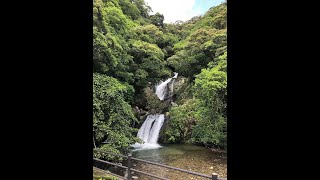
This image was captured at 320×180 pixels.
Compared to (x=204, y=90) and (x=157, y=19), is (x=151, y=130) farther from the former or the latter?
(x=157, y=19)

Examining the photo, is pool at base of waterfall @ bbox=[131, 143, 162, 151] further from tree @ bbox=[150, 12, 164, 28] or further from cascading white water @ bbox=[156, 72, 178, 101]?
tree @ bbox=[150, 12, 164, 28]

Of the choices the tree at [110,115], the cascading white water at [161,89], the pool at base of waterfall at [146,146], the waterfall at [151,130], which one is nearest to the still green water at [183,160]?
the pool at base of waterfall at [146,146]

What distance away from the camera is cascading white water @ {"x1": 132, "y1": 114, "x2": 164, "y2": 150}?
1302 cm

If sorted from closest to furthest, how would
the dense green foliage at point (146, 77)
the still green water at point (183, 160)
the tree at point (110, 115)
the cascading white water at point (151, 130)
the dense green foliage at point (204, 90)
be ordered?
the tree at point (110, 115)
the dense green foliage at point (146, 77)
the still green water at point (183, 160)
the dense green foliage at point (204, 90)
the cascading white water at point (151, 130)

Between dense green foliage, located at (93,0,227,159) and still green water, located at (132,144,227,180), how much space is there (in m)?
0.53

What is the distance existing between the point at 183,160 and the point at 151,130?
377 cm

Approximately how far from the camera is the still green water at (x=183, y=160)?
873 centimetres

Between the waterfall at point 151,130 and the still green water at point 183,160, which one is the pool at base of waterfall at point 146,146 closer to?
the waterfall at point 151,130

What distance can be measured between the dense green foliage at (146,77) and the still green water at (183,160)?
0.53 meters

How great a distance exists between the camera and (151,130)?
44.0 ft

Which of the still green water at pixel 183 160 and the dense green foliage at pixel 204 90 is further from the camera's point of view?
the dense green foliage at pixel 204 90

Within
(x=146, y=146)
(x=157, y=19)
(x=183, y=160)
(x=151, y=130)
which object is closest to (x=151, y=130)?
(x=151, y=130)
